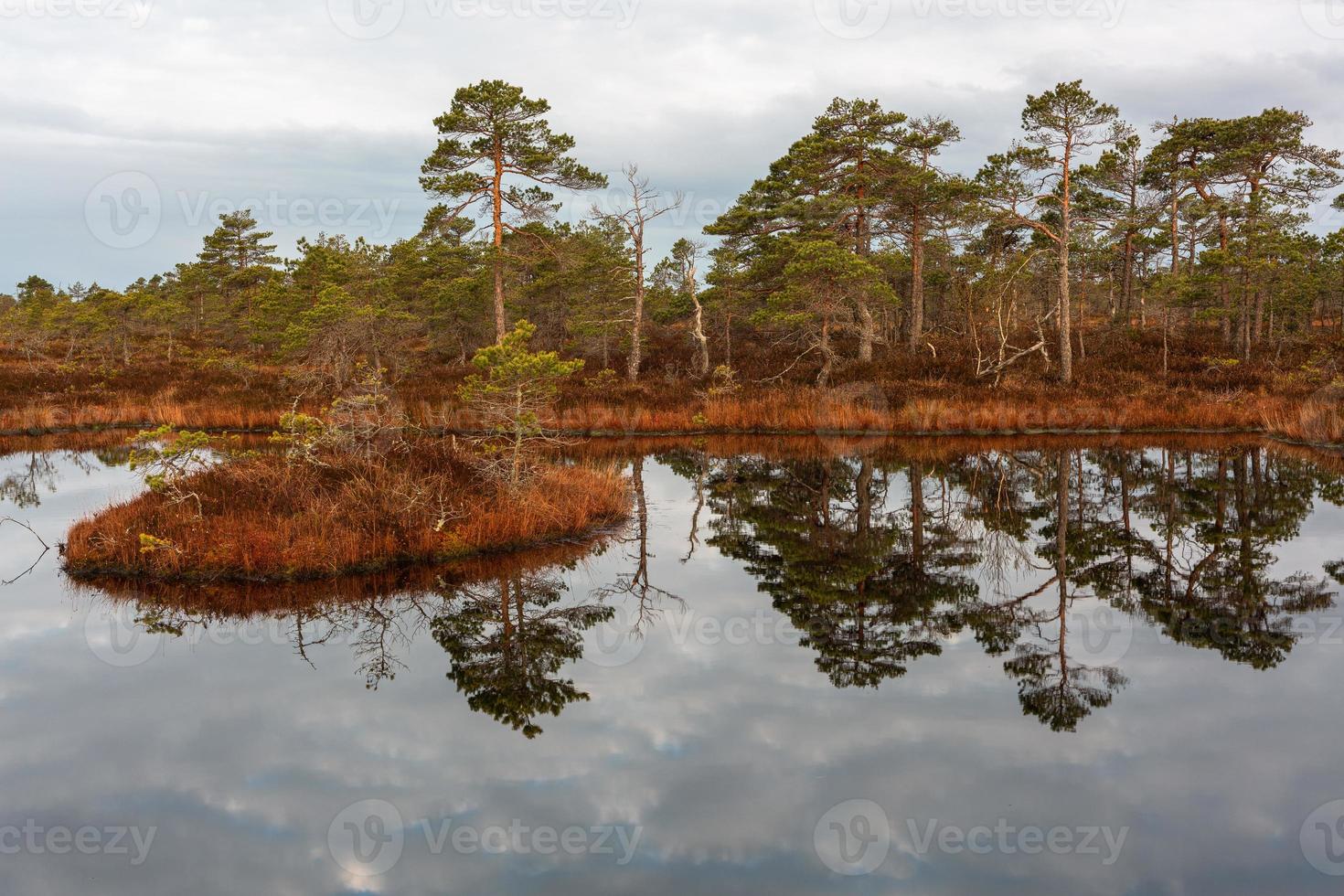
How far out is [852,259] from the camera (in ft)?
101

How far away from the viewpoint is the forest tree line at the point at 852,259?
107 ft

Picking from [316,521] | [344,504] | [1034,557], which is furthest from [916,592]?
[316,521]

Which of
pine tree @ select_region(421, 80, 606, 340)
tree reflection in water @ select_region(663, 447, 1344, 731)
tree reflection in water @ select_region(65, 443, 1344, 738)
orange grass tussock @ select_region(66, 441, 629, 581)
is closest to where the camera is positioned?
tree reflection in water @ select_region(65, 443, 1344, 738)

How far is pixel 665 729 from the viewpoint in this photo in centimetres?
756

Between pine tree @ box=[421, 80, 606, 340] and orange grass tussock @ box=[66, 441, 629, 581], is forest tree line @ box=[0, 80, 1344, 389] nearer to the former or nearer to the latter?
pine tree @ box=[421, 80, 606, 340]

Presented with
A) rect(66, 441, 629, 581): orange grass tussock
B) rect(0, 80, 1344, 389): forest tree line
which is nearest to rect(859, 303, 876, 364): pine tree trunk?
rect(0, 80, 1344, 389): forest tree line

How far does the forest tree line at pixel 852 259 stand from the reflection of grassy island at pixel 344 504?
60.4 ft

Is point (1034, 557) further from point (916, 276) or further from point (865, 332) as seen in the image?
point (916, 276)

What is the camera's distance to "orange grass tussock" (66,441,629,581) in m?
12.1

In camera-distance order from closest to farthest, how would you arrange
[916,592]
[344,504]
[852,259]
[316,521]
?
[916,592] < [316,521] < [344,504] < [852,259]

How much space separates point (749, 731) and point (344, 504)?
8.68m

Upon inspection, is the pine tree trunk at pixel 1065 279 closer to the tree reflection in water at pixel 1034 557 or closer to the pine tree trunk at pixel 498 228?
the tree reflection in water at pixel 1034 557

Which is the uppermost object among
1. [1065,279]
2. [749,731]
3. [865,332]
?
[1065,279]

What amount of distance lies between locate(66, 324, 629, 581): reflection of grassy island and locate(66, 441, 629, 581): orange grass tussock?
0.02 m
